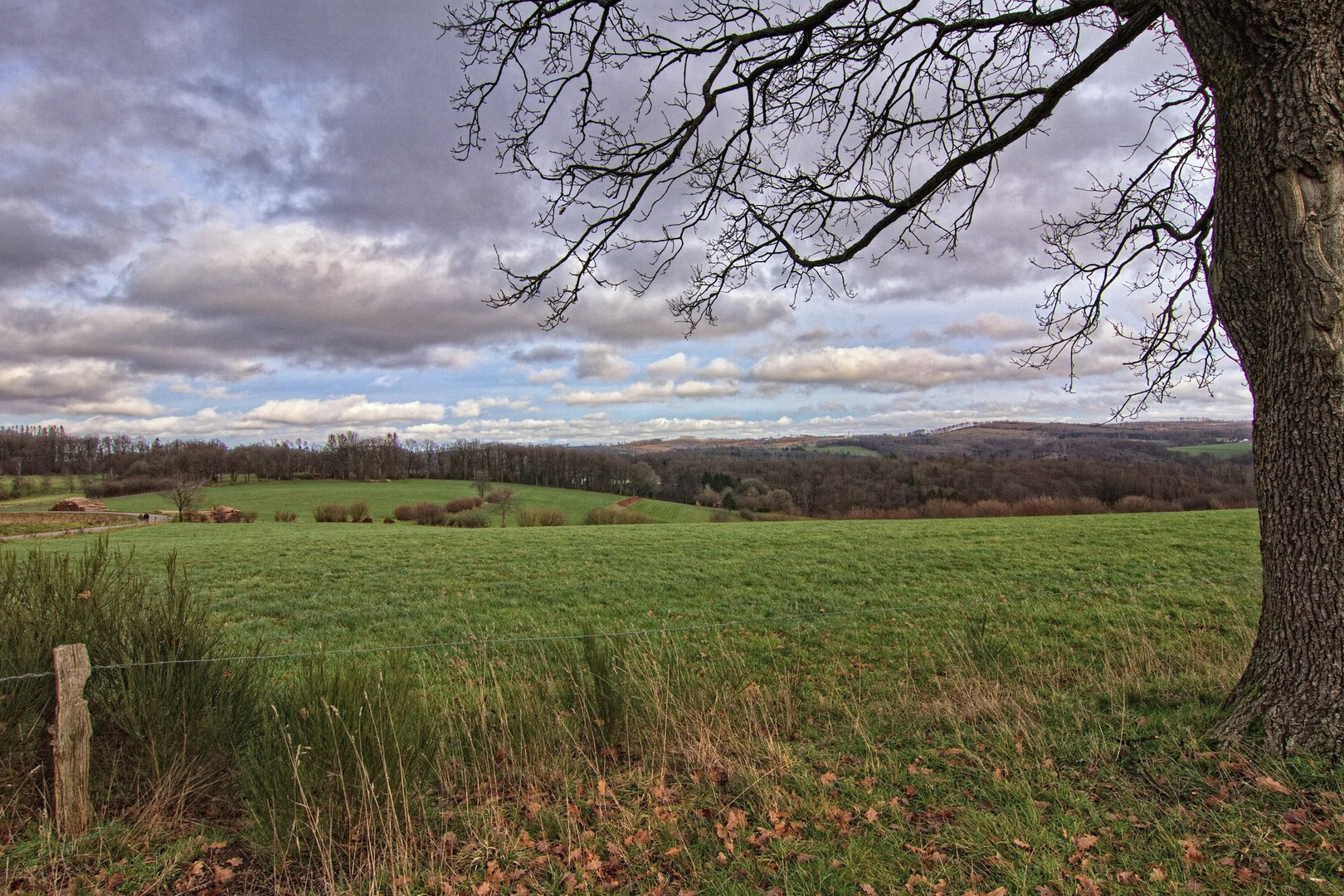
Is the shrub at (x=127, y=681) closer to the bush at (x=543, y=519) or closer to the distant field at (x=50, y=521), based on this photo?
the distant field at (x=50, y=521)

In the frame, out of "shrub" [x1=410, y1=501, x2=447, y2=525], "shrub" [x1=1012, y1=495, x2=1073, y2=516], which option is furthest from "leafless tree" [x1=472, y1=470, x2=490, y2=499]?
"shrub" [x1=1012, y1=495, x2=1073, y2=516]

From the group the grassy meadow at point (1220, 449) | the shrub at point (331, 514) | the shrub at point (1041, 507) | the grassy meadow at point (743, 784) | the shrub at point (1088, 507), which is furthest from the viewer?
the grassy meadow at point (1220, 449)

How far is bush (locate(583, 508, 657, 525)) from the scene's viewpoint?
146ft

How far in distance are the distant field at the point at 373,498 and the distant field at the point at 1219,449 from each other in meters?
57.8

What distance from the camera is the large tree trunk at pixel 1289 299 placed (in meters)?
→ 3.52

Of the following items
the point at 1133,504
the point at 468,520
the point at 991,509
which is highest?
the point at 991,509

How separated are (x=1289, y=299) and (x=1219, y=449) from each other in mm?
93734

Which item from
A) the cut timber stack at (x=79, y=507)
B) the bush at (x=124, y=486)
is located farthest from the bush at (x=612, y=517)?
the bush at (x=124, y=486)

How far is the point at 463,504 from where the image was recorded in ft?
179

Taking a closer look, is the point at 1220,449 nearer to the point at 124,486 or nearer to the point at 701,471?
the point at 701,471

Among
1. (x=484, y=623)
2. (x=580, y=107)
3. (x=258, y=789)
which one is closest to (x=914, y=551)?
(x=484, y=623)

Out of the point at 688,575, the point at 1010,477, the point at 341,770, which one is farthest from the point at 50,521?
the point at 1010,477

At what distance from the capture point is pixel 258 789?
379 centimetres

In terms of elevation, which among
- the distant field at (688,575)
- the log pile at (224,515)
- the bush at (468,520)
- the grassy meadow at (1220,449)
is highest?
the grassy meadow at (1220,449)
